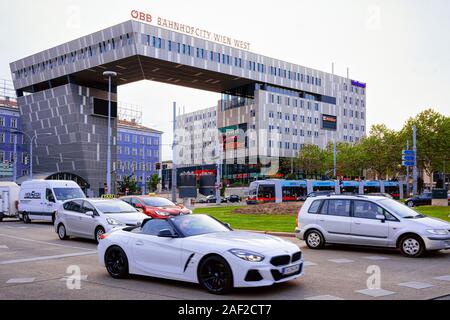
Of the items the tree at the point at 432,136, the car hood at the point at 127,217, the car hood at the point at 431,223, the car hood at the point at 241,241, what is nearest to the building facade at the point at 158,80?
the tree at the point at 432,136

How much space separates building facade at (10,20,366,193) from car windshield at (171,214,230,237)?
5817 cm

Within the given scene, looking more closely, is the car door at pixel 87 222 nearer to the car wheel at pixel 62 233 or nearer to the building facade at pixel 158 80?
the car wheel at pixel 62 233

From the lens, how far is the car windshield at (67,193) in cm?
2600

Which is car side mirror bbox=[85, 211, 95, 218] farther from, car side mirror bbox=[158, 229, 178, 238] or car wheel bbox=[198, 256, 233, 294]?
car wheel bbox=[198, 256, 233, 294]

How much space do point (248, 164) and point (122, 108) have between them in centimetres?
2692

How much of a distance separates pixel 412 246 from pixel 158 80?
69663 millimetres

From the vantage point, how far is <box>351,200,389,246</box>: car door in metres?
13.5

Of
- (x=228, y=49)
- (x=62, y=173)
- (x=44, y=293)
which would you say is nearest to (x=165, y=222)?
(x=44, y=293)

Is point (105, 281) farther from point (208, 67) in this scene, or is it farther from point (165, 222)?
point (208, 67)

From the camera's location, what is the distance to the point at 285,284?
9.29 m

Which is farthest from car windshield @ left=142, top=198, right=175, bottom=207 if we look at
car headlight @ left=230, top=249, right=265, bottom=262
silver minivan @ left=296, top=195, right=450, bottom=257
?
car headlight @ left=230, top=249, right=265, bottom=262

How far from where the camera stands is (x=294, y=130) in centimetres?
10438

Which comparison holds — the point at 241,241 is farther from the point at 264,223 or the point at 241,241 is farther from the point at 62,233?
the point at 264,223

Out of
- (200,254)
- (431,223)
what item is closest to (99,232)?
(200,254)
